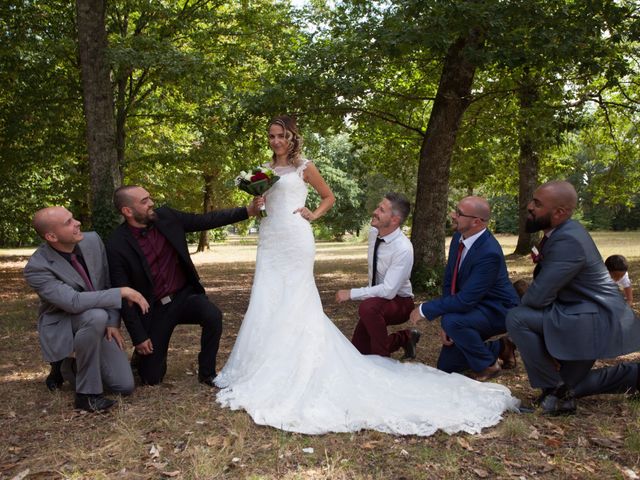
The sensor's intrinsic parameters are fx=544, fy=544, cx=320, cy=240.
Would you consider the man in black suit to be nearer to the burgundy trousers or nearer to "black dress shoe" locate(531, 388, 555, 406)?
the burgundy trousers

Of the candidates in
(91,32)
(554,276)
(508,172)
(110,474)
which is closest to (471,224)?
(554,276)

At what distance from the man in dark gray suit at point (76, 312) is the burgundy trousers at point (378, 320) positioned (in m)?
2.18

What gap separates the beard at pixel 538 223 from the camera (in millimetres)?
4359

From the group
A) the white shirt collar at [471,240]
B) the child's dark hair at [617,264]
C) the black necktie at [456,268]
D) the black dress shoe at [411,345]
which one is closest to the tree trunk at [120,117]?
the black dress shoe at [411,345]

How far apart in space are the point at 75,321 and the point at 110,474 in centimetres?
172

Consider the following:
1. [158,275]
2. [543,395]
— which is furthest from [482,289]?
[158,275]

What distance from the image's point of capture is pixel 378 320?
560 centimetres

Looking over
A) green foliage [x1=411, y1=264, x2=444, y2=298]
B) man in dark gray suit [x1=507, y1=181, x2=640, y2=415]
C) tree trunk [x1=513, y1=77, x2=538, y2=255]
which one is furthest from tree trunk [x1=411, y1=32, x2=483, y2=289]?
man in dark gray suit [x1=507, y1=181, x2=640, y2=415]

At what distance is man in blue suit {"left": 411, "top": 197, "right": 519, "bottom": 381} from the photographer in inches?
201

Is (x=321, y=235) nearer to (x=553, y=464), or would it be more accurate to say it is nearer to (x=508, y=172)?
(x=508, y=172)

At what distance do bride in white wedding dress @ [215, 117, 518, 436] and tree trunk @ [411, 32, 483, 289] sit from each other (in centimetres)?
598

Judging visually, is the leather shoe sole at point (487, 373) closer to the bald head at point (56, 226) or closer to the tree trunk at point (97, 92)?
the bald head at point (56, 226)

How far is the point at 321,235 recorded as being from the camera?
5772 cm

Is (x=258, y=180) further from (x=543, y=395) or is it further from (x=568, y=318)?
(x=543, y=395)
